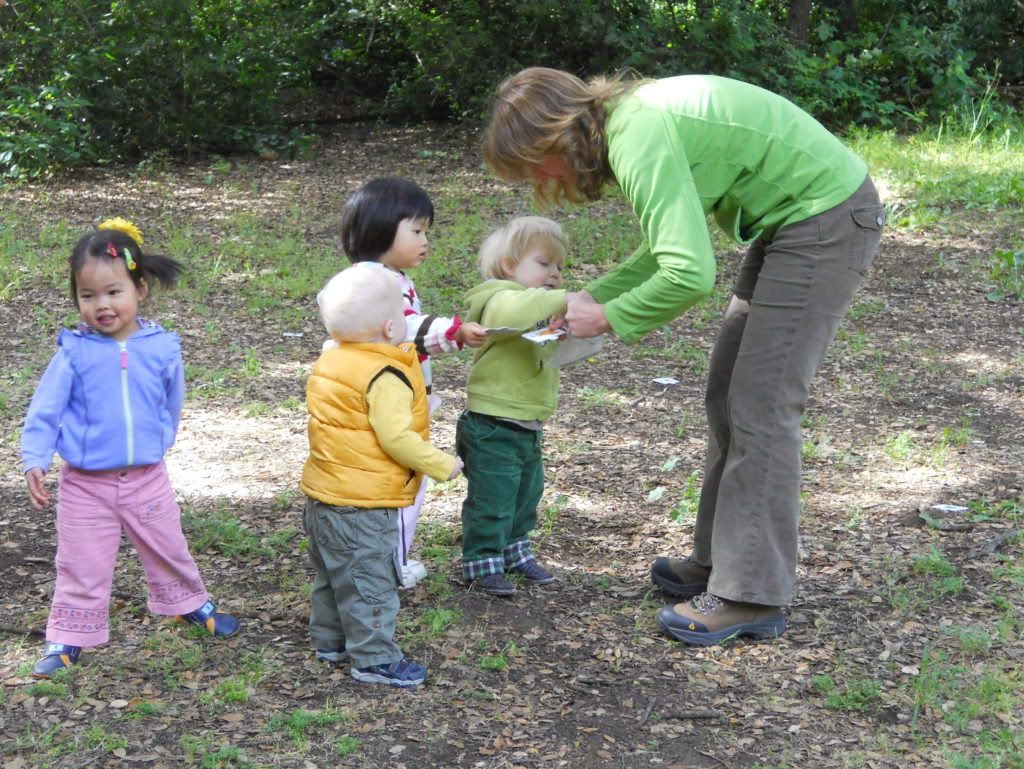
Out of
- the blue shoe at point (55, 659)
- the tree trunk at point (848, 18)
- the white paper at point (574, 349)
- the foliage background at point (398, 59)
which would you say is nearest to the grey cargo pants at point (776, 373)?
the white paper at point (574, 349)

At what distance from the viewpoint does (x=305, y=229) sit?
9.05 m

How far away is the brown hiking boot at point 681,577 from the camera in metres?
4.00

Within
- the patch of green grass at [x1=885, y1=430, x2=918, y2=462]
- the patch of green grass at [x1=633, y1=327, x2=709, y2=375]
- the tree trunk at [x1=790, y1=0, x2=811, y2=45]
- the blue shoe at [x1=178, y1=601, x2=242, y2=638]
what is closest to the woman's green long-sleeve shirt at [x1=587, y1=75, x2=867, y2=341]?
the blue shoe at [x1=178, y1=601, x2=242, y2=638]

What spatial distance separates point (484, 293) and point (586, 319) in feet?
1.50

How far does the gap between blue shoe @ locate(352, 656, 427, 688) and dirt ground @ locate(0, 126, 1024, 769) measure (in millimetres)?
35

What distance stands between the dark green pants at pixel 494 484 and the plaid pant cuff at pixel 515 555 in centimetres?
5

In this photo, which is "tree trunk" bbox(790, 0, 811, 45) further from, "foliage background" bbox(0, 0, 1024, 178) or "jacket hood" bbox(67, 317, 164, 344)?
"jacket hood" bbox(67, 317, 164, 344)

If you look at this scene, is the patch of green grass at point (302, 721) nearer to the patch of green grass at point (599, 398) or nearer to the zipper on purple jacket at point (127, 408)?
the zipper on purple jacket at point (127, 408)

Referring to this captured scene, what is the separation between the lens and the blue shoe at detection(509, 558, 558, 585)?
13.4 feet

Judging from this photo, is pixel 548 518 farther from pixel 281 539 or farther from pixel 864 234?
pixel 864 234

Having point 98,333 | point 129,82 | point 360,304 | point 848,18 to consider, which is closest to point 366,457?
point 360,304

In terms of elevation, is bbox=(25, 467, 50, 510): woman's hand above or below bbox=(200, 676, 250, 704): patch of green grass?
above

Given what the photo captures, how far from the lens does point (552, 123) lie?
127 inches

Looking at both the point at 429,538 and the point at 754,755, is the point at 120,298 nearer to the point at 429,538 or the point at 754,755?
the point at 429,538
